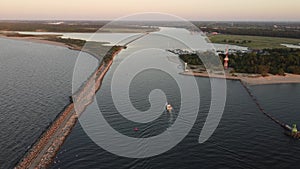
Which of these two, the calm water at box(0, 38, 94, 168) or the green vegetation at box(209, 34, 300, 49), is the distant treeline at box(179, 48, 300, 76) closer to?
the green vegetation at box(209, 34, 300, 49)

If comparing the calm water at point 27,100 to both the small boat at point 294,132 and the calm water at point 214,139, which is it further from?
the small boat at point 294,132

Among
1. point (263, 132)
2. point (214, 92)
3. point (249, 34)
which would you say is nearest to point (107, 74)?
point (214, 92)

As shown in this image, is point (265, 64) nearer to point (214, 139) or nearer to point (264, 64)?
point (264, 64)

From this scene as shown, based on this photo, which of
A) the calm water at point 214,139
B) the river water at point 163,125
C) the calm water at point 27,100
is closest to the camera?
the calm water at point 214,139

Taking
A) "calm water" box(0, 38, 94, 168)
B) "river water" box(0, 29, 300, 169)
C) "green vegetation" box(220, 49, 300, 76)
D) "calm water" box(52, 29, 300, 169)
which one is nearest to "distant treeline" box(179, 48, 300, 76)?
"green vegetation" box(220, 49, 300, 76)

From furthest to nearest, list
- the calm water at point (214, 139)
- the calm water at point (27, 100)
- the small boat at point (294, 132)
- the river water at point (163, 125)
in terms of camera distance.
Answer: the small boat at point (294, 132) → the calm water at point (27, 100) → the river water at point (163, 125) → the calm water at point (214, 139)

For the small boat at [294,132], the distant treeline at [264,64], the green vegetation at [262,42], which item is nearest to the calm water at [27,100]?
the small boat at [294,132]

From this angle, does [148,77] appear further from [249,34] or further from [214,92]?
[249,34]

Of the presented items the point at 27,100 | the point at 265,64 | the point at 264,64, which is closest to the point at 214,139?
the point at 27,100
